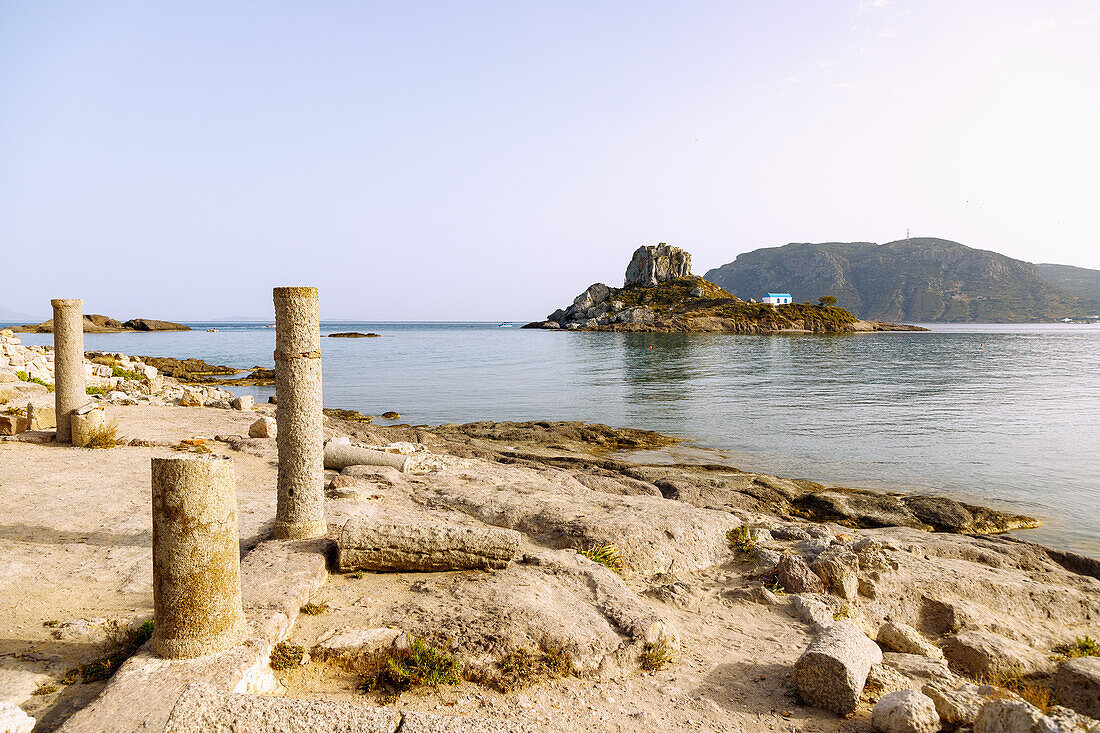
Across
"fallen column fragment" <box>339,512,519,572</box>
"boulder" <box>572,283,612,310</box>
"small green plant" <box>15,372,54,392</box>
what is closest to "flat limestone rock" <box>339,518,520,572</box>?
"fallen column fragment" <box>339,512,519,572</box>

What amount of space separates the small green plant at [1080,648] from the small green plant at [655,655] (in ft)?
15.8

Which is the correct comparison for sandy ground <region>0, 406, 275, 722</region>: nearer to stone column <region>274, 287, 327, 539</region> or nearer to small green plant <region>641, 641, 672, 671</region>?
stone column <region>274, 287, 327, 539</region>

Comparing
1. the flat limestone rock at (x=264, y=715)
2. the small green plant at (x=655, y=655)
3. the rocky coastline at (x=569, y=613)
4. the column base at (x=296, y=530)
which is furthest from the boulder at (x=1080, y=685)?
the column base at (x=296, y=530)

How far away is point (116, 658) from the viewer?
5223 mm

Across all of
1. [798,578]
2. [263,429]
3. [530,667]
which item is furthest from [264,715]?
[263,429]

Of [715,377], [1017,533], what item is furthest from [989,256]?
[1017,533]

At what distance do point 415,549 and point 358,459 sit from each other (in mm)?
6550

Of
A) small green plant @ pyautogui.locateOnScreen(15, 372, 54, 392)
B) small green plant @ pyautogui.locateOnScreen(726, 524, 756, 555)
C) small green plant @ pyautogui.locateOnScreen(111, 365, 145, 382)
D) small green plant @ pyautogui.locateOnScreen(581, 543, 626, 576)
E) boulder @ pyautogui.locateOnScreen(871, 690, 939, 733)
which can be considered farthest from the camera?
small green plant @ pyautogui.locateOnScreen(111, 365, 145, 382)

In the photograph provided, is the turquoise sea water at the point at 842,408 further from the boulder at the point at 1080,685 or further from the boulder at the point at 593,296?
the boulder at the point at 593,296

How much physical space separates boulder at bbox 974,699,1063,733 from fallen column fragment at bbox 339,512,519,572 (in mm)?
4601

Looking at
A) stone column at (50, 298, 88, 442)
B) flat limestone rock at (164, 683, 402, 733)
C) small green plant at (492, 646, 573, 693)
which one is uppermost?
stone column at (50, 298, 88, 442)

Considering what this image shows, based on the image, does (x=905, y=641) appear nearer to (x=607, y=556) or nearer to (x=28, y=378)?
(x=607, y=556)

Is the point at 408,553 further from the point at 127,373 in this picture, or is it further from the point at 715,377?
the point at 715,377

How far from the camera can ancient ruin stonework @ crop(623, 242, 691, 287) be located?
140 m
